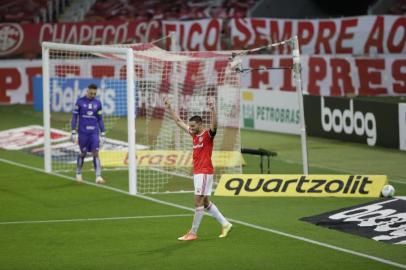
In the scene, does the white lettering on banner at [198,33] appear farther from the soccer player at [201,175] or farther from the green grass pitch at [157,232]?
the soccer player at [201,175]

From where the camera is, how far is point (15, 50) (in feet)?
140

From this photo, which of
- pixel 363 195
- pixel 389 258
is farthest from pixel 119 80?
pixel 389 258

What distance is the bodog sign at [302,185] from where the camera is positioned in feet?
65.0

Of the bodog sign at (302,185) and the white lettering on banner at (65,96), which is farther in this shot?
the white lettering on banner at (65,96)

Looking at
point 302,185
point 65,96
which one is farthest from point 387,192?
point 65,96

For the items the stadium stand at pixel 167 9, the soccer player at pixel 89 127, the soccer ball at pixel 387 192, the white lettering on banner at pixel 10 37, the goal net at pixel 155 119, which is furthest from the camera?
the stadium stand at pixel 167 9

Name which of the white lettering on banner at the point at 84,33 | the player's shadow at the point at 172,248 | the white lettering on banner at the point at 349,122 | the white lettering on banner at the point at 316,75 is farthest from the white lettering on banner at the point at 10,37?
the player's shadow at the point at 172,248

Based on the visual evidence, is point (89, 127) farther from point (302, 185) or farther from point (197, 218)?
point (197, 218)

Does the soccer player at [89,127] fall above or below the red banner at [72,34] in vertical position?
below

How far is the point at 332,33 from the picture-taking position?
42.1 metres

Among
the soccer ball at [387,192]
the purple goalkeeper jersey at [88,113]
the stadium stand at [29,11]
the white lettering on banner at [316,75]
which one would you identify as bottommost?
the soccer ball at [387,192]

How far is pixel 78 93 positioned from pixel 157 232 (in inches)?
854

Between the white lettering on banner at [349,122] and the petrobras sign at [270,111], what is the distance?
45.2 inches

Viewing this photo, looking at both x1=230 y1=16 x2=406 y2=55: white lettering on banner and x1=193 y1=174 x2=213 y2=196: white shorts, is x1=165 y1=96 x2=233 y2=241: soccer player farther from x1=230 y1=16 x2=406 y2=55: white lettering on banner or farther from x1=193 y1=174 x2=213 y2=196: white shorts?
x1=230 y1=16 x2=406 y2=55: white lettering on banner
